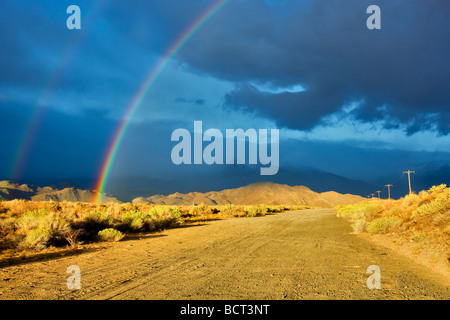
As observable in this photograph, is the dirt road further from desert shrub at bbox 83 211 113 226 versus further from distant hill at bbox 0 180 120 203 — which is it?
distant hill at bbox 0 180 120 203

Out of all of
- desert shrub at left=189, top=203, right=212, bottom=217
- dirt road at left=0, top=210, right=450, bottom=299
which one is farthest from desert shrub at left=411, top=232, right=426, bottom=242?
desert shrub at left=189, top=203, right=212, bottom=217

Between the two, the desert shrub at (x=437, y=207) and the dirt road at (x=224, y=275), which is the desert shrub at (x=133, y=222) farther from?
the desert shrub at (x=437, y=207)

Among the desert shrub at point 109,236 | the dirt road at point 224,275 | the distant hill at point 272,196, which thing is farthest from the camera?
the distant hill at point 272,196

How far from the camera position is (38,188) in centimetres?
12694

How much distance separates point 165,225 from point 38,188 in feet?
441

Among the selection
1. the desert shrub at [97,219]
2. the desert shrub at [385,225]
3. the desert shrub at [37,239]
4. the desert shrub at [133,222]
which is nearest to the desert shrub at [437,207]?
the desert shrub at [385,225]

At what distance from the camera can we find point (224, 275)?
7.23 meters

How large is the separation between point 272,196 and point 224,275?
545 feet

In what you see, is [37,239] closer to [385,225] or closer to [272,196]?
[385,225]

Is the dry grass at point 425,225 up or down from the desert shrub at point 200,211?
up

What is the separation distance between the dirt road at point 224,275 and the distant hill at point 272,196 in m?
141

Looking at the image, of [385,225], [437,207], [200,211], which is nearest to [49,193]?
[200,211]

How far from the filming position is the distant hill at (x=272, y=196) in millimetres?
161375

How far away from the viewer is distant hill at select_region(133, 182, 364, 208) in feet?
529
